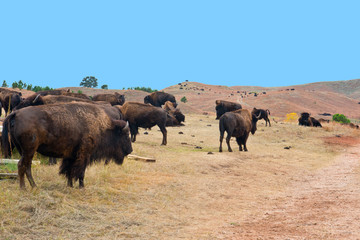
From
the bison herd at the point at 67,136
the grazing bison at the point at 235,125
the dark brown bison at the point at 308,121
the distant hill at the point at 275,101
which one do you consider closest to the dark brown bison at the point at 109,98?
the grazing bison at the point at 235,125

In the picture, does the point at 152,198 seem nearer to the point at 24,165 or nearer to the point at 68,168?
the point at 68,168

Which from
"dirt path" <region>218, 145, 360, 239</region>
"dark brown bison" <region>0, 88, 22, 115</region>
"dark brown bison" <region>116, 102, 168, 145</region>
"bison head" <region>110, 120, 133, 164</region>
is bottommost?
"dirt path" <region>218, 145, 360, 239</region>

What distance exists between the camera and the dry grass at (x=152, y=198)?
5793mm

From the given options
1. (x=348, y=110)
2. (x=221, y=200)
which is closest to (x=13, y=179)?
(x=221, y=200)

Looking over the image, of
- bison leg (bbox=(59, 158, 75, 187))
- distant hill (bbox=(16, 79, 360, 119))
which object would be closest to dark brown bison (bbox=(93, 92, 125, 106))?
bison leg (bbox=(59, 158, 75, 187))

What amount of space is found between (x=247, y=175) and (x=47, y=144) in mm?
7180

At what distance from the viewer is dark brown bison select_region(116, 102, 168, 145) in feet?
54.0

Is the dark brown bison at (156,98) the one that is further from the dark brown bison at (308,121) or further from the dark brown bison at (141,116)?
the dark brown bison at (141,116)

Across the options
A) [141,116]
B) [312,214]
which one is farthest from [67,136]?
[141,116]

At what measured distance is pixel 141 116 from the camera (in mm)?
16562

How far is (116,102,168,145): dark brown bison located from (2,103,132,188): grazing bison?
25.4 feet

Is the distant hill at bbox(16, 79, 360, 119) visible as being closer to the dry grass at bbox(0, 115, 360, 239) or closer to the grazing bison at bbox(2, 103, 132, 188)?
the dry grass at bbox(0, 115, 360, 239)

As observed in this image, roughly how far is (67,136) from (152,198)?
229 cm

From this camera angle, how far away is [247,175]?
1202 cm
